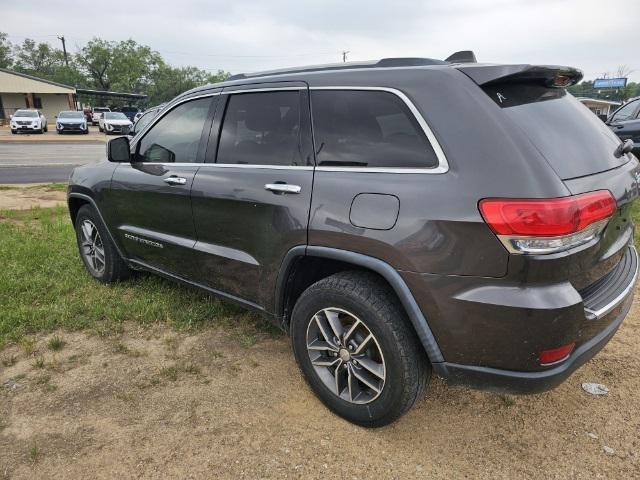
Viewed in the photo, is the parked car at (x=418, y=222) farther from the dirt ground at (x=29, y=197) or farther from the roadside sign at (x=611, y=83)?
the roadside sign at (x=611, y=83)

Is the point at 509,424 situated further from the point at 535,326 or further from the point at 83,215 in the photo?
the point at 83,215

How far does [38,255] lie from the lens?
520cm

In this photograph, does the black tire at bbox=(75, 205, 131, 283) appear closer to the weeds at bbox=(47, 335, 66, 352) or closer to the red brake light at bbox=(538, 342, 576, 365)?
the weeds at bbox=(47, 335, 66, 352)

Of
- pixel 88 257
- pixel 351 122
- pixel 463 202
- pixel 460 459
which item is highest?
pixel 351 122

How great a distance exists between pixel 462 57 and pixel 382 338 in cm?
160

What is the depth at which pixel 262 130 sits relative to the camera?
9.47 ft

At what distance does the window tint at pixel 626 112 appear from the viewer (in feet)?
26.9

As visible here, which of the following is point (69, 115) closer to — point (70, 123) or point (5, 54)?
point (70, 123)

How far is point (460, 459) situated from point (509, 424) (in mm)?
415

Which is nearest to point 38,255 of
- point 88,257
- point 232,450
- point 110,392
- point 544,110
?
point 88,257

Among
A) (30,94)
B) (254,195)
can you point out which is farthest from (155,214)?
(30,94)

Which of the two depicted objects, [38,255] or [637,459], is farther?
[38,255]

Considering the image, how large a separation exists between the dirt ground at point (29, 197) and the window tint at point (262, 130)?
21.8 feet

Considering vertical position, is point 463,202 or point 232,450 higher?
point 463,202
